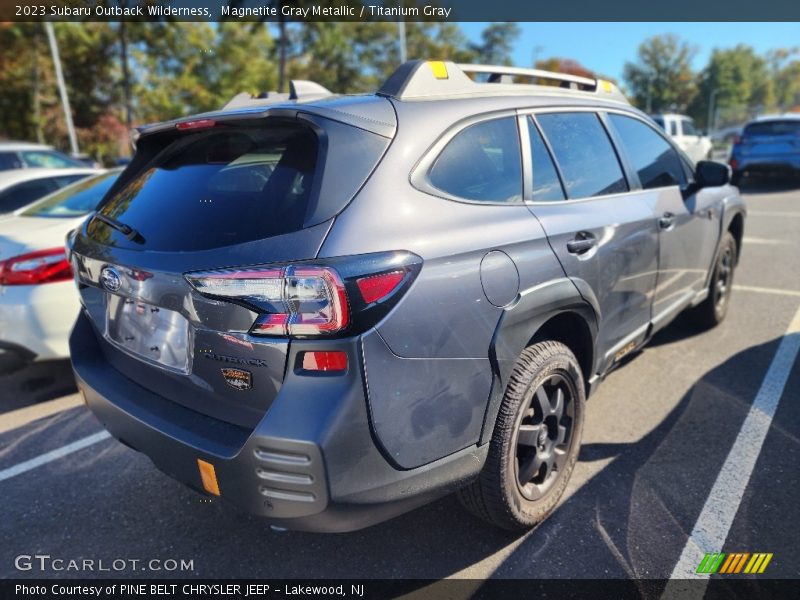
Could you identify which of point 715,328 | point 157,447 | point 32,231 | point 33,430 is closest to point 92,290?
point 157,447

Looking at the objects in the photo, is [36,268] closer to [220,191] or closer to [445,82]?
[220,191]

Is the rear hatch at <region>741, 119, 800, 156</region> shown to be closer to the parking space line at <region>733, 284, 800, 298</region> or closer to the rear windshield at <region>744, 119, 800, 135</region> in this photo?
the rear windshield at <region>744, 119, 800, 135</region>

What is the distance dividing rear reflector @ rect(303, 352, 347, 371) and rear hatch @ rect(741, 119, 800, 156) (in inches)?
575

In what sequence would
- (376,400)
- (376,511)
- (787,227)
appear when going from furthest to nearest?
(787,227) < (376,511) < (376,400)

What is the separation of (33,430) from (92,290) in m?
1.70

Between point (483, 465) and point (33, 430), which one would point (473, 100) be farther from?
point (33, 430)

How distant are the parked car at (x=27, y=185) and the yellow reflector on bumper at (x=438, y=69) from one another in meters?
4.94

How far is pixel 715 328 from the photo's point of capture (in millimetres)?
4762

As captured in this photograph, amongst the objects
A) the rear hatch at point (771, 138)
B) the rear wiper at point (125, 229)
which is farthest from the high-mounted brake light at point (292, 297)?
the rear hatch at point (771, 138)

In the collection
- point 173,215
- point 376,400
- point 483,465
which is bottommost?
point 483,465

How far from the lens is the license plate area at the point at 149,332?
1995 mm

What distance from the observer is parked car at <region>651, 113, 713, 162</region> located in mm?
14555

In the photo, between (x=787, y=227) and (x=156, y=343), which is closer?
(x=156, y=343)

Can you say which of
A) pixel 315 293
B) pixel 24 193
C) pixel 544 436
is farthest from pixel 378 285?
pixel 24 193
